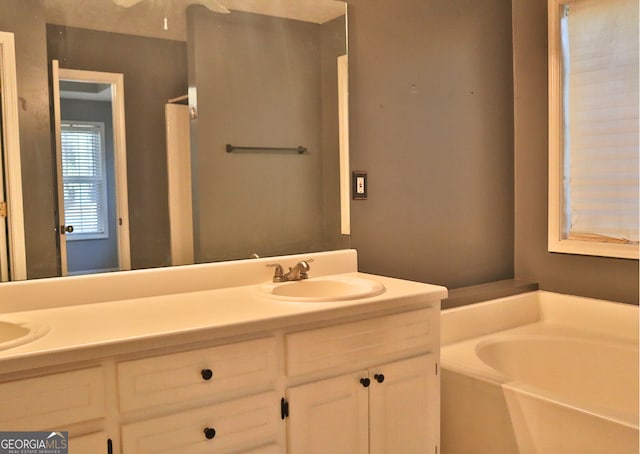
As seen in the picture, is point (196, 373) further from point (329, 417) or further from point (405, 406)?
point (405, 406)

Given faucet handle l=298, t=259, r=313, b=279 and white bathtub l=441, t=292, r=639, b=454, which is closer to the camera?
white bathtub l=441, t=292, r=639, b=454

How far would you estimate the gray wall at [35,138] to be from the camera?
167 cm

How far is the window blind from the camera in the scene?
245cm

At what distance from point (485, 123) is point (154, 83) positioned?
64.5 inches

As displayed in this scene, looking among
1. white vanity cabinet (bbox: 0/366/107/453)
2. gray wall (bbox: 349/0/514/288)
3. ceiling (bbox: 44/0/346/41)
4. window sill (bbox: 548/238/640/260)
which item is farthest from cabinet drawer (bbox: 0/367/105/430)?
window sill (bbox: 548/238/640/260)

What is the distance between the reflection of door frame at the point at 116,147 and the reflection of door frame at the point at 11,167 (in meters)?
0.11

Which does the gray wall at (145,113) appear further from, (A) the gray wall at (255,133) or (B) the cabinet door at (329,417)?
(B) the cabinet door at (329,417)

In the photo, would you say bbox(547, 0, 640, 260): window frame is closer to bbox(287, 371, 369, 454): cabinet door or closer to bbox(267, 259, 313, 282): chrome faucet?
bbox(267, 259, 313, 282): chrome faucet

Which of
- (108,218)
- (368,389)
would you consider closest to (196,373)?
(368,389)

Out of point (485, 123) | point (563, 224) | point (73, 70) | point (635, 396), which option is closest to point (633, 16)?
point (485, 123)

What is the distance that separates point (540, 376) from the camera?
2488mm

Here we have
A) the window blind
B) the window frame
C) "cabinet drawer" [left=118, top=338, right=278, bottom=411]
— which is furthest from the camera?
the window frame

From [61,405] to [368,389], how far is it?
863 mm

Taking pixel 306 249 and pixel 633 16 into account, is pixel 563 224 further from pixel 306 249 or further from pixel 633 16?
pixel 306 249
